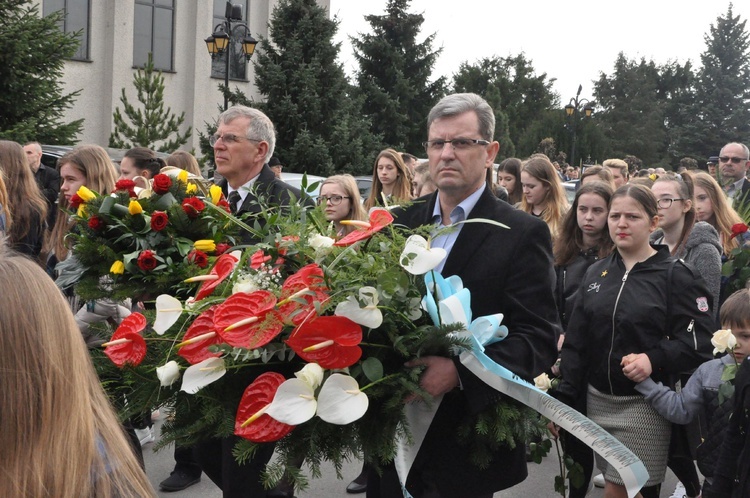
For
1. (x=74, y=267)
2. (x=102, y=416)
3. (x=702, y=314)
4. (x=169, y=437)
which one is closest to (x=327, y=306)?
(x=169, y=437)

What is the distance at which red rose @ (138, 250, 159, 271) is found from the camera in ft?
12.6

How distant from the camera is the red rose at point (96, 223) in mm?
4125

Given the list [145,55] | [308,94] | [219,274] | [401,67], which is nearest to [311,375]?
[219,274]

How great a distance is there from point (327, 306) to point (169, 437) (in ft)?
2.27

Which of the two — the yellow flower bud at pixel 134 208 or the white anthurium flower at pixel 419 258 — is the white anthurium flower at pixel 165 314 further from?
the yellow flower bud at pixel 134 208

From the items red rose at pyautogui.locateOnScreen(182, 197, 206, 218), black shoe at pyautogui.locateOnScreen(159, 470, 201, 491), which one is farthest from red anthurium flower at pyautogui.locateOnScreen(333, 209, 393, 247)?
black shoe at pyautogui.locateOnScreen(159, 470, 201, 491)

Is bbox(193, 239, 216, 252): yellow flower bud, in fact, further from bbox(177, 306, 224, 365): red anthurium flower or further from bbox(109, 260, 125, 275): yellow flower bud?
bbox(177, 306, 224, 365): red anthurium flower

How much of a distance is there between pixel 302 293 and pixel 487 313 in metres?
0.90

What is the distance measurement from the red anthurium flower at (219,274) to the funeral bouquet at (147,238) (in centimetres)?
73

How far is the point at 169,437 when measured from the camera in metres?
2.69

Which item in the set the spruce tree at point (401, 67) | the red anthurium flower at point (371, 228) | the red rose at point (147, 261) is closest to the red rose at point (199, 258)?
the red rose at point (147, 261)

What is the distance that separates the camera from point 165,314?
282 cm

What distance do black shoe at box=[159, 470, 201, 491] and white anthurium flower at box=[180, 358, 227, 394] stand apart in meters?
3.47

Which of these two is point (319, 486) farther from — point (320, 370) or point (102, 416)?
point (102, 416)
